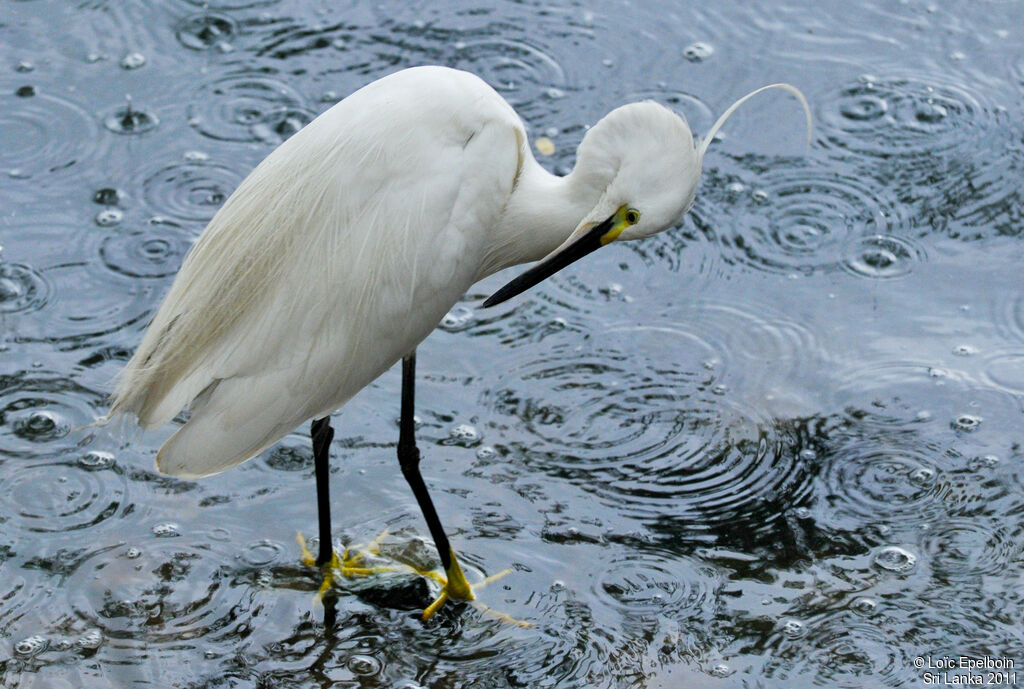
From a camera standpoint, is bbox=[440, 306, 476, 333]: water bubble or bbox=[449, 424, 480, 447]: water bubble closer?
bbox=[449, 424, 480, 447]: water bubble

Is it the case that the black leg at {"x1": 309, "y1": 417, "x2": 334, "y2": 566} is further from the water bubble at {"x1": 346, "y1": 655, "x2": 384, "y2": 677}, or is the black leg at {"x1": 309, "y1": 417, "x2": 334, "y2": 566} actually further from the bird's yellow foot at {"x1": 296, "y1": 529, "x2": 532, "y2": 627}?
the water bubble at {"x1": 346, "y1": 655, "x2": 384, "y2": 677}

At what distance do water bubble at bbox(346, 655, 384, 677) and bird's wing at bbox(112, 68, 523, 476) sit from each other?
560 millimetres

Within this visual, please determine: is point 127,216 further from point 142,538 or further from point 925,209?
point 925,209

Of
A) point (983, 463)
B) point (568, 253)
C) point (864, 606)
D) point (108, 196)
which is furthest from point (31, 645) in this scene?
point (983, 463)

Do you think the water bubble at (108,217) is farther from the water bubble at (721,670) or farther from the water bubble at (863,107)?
the water bubble at (863,107)

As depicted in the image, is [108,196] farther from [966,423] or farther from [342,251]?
[966,423]

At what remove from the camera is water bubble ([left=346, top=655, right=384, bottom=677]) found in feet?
9.73

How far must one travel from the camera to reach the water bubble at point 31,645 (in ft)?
9.59

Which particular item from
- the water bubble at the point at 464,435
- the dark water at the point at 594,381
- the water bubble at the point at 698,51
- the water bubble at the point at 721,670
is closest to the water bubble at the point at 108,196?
the dark water at the point at 594,381

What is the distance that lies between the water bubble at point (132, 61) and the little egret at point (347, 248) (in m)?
2.08

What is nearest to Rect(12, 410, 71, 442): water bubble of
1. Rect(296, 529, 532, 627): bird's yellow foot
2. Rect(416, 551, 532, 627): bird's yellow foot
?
Rect(296, 529, 532, 627): bird's yellow foot

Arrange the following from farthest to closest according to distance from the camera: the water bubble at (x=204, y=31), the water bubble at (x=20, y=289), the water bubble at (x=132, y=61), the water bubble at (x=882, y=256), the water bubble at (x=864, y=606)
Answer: the water bubble at (x=204, y=31)
the water bubble at (x=132, y=61)
the water bubble at (x=882, y=256)
the water bubble at (x=20, y=289)
the water bubble at (x=864, y=606)

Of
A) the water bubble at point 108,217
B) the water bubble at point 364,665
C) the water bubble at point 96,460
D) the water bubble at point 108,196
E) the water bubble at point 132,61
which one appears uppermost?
the water bubble at point 132,61

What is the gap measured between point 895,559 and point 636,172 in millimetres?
1257
